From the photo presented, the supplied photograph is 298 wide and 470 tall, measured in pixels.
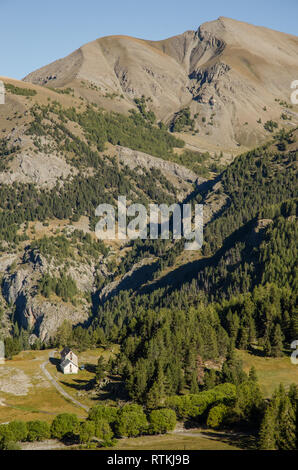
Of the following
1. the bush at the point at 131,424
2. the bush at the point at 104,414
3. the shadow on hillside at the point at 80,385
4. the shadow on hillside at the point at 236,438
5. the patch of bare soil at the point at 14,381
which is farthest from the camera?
the shadow on hillside at the point at 80,385

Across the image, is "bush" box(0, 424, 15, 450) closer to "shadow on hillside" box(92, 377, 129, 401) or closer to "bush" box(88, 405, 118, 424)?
"bush" box(88, 405, 118, 424)

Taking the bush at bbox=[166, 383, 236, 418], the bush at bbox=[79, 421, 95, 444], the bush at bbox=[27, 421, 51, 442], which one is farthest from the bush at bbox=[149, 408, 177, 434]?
the bush at bbox=[27, 421, 51, 442]

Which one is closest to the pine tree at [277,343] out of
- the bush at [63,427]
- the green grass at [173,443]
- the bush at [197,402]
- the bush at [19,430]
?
the bush at [197,402]

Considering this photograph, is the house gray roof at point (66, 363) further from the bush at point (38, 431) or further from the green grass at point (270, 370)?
the bush at point (38, 431)

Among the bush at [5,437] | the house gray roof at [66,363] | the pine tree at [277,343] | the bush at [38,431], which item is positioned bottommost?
the house gray roof at [66,363]
